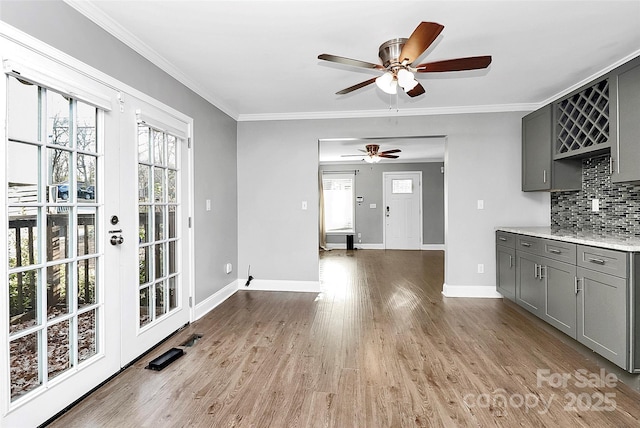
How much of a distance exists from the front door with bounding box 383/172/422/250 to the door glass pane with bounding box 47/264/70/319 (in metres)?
7.81

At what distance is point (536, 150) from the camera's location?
12.8ft

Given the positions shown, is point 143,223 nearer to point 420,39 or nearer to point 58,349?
point 58,349

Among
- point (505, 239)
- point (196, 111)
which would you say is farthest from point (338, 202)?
point (196, 111)

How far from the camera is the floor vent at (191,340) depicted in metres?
2.86

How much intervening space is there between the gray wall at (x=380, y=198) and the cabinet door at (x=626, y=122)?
20.2 ft

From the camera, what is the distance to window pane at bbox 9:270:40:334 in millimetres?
1653

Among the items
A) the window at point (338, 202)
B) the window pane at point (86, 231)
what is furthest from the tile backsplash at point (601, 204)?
the window at point (338, 202)

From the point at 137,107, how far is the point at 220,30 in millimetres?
873

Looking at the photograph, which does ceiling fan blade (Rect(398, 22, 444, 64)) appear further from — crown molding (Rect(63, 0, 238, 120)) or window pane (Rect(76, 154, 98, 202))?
window pane (Rect(76, 154, 98, 202))

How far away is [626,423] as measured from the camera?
5.97 ft

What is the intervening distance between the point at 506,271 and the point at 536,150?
147cm

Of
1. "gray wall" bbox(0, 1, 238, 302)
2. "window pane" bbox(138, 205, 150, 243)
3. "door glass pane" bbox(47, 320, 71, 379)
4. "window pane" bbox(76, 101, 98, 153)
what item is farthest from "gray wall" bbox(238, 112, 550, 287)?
"door glass pane" bbox(47, 320, 71, 379)

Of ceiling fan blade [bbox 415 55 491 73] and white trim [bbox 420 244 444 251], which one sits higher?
ceiling fan blade [bbox 415 55 491 73]

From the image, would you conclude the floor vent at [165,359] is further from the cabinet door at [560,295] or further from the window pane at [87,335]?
the cabinet door at [560,295]
